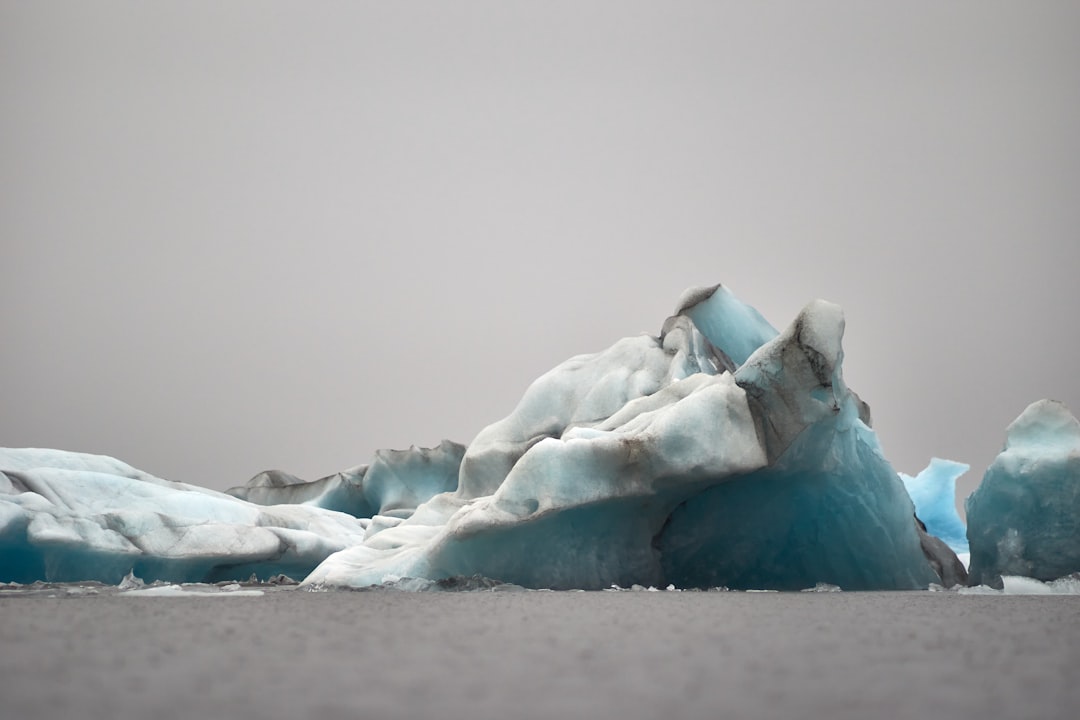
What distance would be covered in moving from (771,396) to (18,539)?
22.1ft

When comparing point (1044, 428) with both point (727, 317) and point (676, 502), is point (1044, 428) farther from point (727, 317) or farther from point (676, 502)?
point (676, 502)

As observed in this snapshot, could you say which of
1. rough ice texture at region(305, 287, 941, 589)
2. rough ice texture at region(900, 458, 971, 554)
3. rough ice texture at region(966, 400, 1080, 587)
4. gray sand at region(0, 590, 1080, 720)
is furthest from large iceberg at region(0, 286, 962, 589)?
rough ice texture at region(900, 458, 971, 554)

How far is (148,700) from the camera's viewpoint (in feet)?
5.49

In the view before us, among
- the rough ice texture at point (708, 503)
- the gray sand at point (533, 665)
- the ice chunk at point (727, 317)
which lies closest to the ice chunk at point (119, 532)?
the rough ice texture at point (708, 503)

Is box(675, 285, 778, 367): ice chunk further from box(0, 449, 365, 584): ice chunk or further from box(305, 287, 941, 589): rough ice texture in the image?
box(0, 449, 365, 584): ice chunk

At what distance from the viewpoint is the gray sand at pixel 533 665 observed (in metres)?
1.65

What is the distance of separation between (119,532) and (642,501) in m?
5.33

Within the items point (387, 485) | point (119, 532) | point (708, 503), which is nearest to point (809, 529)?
point (708, 503)

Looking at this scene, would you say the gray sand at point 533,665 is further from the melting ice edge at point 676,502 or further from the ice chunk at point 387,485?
the ice chunk at point 387,485

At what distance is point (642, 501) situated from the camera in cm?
713

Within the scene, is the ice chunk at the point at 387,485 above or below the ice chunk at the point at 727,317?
below

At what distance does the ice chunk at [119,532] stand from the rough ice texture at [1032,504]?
6.50 meters

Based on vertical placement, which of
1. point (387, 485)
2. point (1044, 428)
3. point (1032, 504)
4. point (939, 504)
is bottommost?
point (939, 504)

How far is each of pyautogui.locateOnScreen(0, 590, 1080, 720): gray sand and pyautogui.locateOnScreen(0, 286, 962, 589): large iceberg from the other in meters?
3.08
